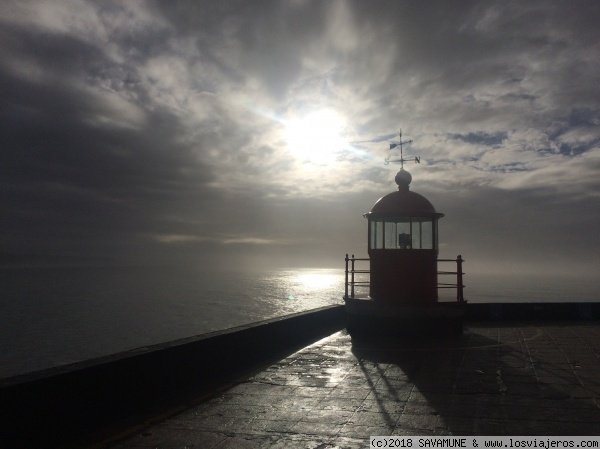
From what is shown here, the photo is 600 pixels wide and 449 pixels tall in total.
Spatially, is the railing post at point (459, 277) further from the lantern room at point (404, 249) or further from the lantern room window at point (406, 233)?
the lantern room window at point (406, 233)

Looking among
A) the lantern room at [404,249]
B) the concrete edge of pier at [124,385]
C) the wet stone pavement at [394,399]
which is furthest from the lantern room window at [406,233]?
the concrete edge of pier at [124,385]

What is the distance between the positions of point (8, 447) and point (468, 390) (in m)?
5.86

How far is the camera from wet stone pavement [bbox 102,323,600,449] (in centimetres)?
532

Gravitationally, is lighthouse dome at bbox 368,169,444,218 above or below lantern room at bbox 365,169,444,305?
above

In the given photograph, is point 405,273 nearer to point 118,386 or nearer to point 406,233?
point 406,233

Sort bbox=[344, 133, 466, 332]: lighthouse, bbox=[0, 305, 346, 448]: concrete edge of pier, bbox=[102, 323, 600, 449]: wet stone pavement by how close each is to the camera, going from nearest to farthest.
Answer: bbox=[0, 305, 346, 448]: concrete edge of pier, bbox=[102, 323, 600, 449]: wet stone pavement, bbox=[344, 133, 466, 332]: lighthouse

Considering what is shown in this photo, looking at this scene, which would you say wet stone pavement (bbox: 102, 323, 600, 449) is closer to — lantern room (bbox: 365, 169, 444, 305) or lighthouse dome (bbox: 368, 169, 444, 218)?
lantern room (bbox: 365, 169, 444, 305)

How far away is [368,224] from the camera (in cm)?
1353

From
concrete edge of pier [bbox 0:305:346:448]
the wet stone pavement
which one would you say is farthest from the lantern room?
concrete edge of pier [bbox 0:305:346:448]

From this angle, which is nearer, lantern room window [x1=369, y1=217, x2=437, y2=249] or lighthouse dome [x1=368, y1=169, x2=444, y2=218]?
lighthouse dome [x1=368, y1=169, x2=444, y2=218]

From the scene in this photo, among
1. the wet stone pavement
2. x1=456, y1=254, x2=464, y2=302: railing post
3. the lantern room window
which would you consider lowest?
the wet stone pavement

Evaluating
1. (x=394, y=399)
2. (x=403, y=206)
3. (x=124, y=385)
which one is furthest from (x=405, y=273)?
(x=124, y=385)

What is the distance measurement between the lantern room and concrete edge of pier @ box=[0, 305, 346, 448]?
413 centimetres

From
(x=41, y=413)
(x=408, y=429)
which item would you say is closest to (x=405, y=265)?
(x=408, y=429)
